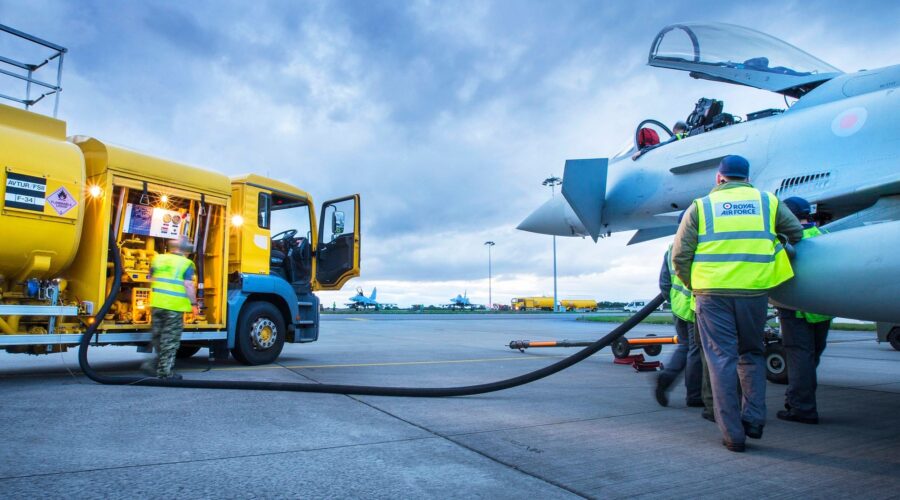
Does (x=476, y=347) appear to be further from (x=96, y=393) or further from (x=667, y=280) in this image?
(x=96, y=393)

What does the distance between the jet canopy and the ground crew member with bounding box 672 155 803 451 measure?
4.07 m

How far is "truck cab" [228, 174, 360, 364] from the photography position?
7004mm

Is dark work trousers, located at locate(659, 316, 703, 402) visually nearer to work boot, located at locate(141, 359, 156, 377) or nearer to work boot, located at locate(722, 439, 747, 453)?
work boot, located at locate(722, 439, 747, 453)

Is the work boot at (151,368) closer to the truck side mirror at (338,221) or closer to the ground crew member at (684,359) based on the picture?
the truck side mirror at (338,221)

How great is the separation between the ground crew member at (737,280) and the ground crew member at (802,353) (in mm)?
1010

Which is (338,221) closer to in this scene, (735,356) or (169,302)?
(169,302)

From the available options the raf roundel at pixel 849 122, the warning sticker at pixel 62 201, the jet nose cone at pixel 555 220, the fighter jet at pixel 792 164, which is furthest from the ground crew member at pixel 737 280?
the warning sticker at pixel 62 201

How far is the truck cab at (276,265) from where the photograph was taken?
23.0 ft

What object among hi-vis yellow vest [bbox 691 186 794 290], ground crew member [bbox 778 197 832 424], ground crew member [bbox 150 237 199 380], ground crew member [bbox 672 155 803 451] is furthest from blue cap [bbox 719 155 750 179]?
ground crew member [bbox 150 237 199 380]

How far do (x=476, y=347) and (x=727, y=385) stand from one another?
24.7ft

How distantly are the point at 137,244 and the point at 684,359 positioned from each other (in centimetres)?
624

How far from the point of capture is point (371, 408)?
162 inches

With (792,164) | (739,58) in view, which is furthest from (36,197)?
(739,58)

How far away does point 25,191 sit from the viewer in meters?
5.02
